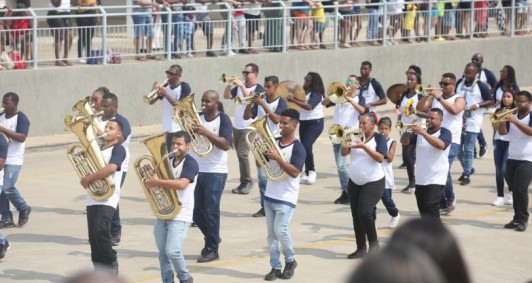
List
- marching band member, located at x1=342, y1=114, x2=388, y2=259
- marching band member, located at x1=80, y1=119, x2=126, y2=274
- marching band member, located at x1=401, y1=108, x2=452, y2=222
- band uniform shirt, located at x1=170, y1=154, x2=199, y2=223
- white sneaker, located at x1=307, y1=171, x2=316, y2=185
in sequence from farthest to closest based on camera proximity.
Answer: white sneaker, located at x1=307, y1=171, x2=316, y2=185
marching band member, located at x1=401, y1=108, x2=452, y2=222
marching band member, located at x1=342, y1=114, x2=388, y2=259
marching band member, located at x1=80, y1=119, x2=126, y2=274
band uniform shirt, located at x1=170, y1=154, x2=199, y2=223

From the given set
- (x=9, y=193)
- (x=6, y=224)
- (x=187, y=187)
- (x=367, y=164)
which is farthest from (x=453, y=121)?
(x=6, y=224)

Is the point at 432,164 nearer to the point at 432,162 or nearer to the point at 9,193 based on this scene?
the point at 432,162

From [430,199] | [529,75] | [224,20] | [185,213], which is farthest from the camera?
[529,75]

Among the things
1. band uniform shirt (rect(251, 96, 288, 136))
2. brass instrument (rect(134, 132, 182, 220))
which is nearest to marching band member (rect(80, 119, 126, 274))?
brass instrument (rect(134, 132, 182, 220))

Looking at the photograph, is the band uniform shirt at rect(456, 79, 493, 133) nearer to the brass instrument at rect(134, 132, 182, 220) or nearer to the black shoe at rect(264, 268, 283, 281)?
the black shoe at rect(264, 268, 283, 281)

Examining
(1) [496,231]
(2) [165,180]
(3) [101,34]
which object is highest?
(3) [101,34]

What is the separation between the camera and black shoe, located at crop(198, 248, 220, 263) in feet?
38.1

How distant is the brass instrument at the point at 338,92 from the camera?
14.9 m

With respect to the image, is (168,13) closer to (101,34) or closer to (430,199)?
(101,34)

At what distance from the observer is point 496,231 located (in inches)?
520

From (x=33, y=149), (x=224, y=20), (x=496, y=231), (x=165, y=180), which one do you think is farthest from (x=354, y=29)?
(x=165, y=180)

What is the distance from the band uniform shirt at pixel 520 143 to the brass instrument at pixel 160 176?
4.67 metres

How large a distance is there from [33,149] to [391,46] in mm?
9424

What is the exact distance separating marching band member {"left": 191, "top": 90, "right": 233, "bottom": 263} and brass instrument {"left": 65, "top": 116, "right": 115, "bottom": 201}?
4.80ft
